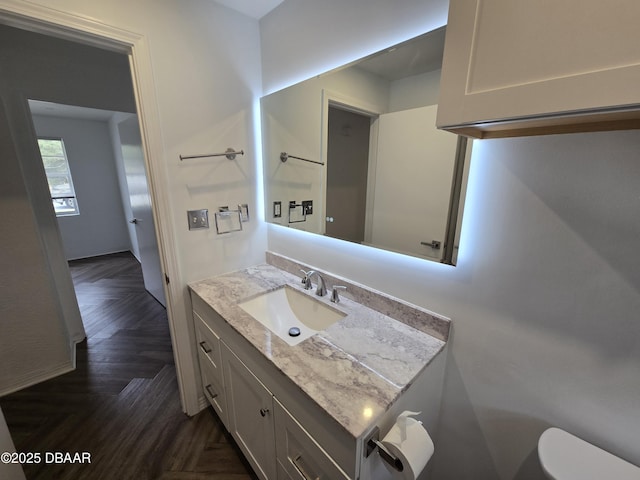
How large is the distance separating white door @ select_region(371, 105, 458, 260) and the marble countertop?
0.35 meters

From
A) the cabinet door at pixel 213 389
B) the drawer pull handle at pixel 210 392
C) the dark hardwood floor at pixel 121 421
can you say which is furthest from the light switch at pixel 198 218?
the dark hardwood floor at pixel 121 421

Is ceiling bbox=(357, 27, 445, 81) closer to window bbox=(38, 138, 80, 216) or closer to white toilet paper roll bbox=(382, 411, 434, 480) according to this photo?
white toilet paper roll bbox=(382, 411, 434, 480)

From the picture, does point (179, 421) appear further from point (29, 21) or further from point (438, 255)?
point (29, 21)

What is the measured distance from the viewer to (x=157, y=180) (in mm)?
1356

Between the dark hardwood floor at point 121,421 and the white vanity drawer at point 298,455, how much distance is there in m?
0.65

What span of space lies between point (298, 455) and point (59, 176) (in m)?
6.15

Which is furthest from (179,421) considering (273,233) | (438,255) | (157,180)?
(438,255)

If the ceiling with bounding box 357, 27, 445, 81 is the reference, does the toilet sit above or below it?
below

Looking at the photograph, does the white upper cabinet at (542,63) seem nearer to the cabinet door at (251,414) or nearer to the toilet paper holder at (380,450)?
the toilet paper holder at (380,450)

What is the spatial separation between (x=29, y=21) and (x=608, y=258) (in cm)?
216

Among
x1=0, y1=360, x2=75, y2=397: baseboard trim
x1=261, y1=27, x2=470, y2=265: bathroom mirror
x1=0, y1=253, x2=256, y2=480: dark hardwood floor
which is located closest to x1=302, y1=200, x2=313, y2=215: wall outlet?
x1=261, y1=27, x2=470, y2=265: bathroom mirror

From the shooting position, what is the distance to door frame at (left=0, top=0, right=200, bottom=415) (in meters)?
1.02

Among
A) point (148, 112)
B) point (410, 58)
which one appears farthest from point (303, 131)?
point (148, 112)

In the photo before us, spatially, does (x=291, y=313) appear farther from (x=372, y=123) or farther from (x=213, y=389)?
(x=372, y=123)
